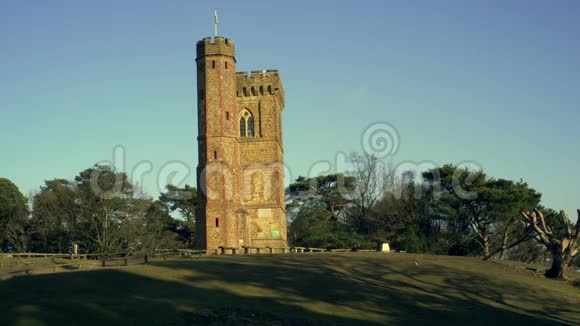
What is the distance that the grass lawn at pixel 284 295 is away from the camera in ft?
87.0

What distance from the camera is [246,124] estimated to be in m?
65.4

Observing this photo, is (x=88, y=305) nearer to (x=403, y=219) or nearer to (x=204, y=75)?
(x=204, y=75)

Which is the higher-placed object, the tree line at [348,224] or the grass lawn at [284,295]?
the tree line at [348,224]

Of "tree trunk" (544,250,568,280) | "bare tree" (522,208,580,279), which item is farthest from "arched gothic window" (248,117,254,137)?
"tree trunk" (544,250,568,280)

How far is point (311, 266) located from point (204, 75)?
22.0m

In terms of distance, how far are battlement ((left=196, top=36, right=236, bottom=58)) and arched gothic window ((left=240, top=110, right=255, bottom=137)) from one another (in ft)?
28.5

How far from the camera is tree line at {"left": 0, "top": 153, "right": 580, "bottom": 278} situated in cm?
6662

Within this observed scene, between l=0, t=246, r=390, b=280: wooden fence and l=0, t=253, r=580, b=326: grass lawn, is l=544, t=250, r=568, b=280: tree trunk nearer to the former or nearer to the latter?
l=0, t=253, r=580, b=326: grass lawn

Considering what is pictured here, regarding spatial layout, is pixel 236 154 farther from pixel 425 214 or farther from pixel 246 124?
pixel 425 214

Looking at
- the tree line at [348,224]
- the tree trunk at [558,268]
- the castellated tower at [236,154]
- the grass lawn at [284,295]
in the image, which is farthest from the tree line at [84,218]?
the tree trunk at [558,268]

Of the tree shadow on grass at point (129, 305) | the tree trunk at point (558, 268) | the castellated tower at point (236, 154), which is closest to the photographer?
the tree shadow on grass at point (129, 305)

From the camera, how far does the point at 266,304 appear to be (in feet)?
98.0

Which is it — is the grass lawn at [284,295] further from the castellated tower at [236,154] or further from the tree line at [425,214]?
the tree line at [425,214]

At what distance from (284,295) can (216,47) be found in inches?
1180
